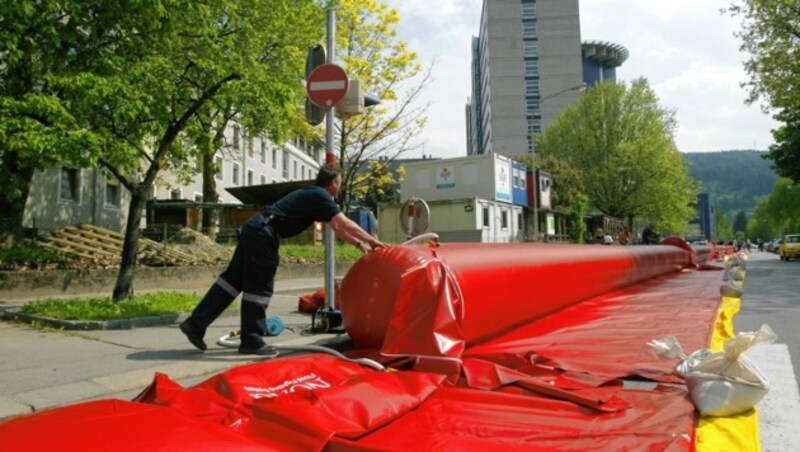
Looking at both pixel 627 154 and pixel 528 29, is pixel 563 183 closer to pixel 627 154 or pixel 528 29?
pixel 627 154

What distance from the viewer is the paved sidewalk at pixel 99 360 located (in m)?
3.71

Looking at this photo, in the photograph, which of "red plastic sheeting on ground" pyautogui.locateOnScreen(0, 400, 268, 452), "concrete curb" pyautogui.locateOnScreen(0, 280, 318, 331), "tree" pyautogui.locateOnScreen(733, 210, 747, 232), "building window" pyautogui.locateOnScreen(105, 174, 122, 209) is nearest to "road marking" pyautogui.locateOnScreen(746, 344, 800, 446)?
"red plastic sheeting on ground" pyautogui.locateOnScreen(0, 400, 268, 452)

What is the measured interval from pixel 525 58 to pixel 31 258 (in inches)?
3175

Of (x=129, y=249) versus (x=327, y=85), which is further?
(x=129, y=249)

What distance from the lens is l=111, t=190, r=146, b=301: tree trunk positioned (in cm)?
838

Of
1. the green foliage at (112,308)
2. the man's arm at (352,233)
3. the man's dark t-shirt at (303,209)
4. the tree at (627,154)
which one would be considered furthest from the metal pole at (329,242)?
the tree at (627,154)

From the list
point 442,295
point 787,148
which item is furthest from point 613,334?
point 787,148

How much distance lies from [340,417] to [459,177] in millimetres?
34665

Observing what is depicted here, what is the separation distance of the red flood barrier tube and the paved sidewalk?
3.65ft

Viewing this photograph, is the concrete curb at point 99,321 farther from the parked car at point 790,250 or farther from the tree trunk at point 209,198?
the parked car at point 790,250

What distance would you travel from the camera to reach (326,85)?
616 cm

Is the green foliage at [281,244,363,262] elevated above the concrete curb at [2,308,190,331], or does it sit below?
above

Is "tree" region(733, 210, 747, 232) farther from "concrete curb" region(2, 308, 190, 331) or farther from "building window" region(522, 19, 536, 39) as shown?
"concrete curb" region(2, 308, 190, 331)

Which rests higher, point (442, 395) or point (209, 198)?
point (209, 198)
